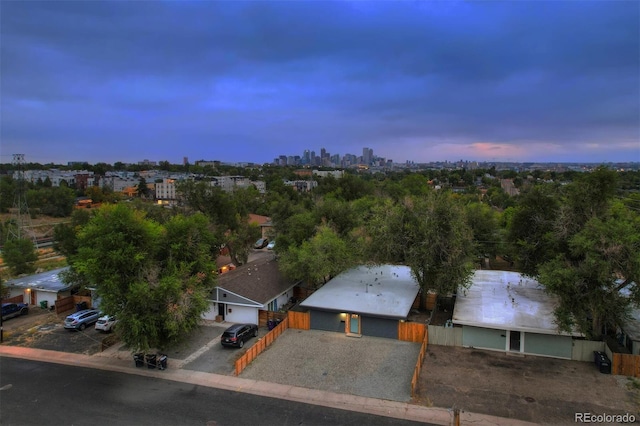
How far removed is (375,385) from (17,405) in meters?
15.8

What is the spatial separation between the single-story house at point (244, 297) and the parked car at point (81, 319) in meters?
7.67

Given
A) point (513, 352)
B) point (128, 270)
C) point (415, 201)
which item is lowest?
point (513, 352)

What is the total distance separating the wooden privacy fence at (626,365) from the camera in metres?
19.7

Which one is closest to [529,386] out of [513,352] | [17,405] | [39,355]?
[513,352]

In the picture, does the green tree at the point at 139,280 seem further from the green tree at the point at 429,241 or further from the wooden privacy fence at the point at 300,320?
the green tree at the point at 429,241

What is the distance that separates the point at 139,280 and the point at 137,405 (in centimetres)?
574

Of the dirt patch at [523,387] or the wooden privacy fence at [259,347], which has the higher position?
the wooden privacy fence at [259,347]

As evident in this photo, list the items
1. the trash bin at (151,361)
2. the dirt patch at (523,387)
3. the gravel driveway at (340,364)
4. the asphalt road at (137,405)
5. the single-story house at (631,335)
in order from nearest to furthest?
the asphalt road at (137,405), the dirt patch at (523,387), the gravel driveway at (340,364), the trash bin at (151,361), the single-story house at (631,335)

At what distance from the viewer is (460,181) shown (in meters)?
186

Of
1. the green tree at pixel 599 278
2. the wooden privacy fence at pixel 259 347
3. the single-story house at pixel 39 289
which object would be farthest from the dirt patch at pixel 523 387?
the single-story house at pixel 39 289

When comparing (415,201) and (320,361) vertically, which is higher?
(415,201)

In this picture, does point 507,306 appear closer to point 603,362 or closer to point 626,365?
point 603,362

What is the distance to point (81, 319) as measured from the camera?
2741cm

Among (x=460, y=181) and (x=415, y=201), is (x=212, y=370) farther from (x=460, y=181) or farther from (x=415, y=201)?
(x=460, y=181)
